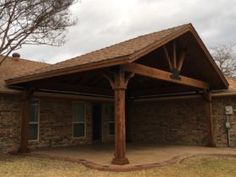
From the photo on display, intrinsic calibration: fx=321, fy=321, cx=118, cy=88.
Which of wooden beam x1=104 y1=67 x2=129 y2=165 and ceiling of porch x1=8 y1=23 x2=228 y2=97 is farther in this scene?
ceiling of porch x1=8 y1=23 x2=228 y2=97

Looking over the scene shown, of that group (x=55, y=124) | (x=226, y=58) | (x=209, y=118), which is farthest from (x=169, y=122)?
(x=226, y=58)

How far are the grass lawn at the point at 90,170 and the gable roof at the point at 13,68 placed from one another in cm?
336

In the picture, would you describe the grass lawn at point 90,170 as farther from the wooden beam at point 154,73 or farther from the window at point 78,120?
the window at point 78,120

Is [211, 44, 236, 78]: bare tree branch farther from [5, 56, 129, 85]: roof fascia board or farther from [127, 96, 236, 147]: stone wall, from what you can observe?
[5, 56, 129, 85]: roof fascia board

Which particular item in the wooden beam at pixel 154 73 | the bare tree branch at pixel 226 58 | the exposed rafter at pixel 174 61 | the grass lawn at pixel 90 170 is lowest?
the grass lawn at pixel 90 170

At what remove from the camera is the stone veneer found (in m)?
11.8

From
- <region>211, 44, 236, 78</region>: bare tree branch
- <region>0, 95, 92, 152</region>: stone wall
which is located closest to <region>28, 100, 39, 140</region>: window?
<region>0, 95, 92, 152</region>: stone wall

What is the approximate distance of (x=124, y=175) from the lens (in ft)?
24.6

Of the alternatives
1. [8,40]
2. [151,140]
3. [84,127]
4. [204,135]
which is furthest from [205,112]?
[8,40]

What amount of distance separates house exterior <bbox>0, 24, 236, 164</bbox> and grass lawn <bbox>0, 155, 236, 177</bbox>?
3.18 feet

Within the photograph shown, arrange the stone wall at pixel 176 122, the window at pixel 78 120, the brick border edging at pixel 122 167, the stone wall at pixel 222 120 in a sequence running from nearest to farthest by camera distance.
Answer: the brick border edging at pixel 122 167 < the stone wall at pixel 222 120 < the stone wall at pixel 176 122 < the window at pixel 78 120

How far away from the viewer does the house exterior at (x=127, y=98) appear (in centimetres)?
948

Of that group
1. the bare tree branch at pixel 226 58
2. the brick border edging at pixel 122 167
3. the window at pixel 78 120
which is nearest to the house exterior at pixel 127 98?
the window at pixel 78 120

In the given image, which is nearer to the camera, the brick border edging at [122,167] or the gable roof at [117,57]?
the brick border edging at [122,167]
